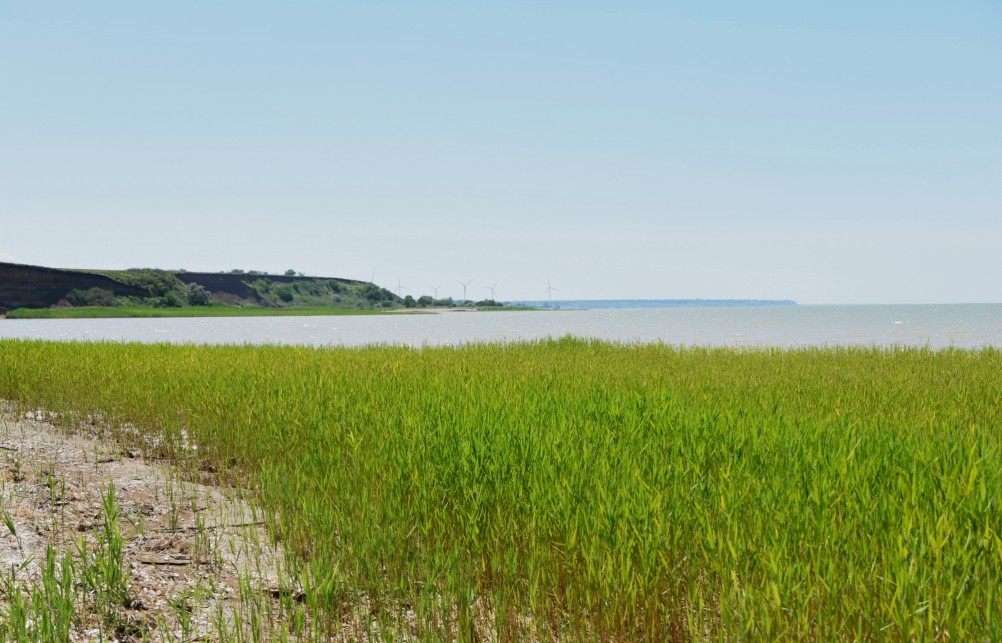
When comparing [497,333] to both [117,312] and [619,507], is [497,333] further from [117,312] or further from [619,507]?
[117,312]

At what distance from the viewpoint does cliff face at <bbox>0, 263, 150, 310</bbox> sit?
85.4 m

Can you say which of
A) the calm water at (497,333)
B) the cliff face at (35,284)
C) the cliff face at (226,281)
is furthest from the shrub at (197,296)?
the calm water at (497,333)

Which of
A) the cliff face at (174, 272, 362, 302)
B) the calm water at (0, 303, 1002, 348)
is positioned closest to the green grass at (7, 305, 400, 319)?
the calm water at (0, 303, 1002, 348)

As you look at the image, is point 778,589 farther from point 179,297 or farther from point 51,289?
point 179,297

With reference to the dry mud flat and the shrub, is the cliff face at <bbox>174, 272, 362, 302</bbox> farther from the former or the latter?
the dry mud flat

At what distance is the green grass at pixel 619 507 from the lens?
10.1 feet

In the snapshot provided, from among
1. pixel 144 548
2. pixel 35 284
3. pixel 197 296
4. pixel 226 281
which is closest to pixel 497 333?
pixel 144 548

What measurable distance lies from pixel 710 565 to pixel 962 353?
1840 cm

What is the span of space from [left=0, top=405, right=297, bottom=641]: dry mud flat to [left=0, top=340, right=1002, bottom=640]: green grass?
1.13ft

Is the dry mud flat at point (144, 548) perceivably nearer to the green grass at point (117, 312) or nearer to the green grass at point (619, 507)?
the green grass at point (619, 507)

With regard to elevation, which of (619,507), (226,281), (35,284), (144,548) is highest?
(226,281)

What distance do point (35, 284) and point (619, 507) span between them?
104 meters

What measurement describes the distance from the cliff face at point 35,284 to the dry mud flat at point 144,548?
319 ft

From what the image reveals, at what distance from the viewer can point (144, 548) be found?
453cm
